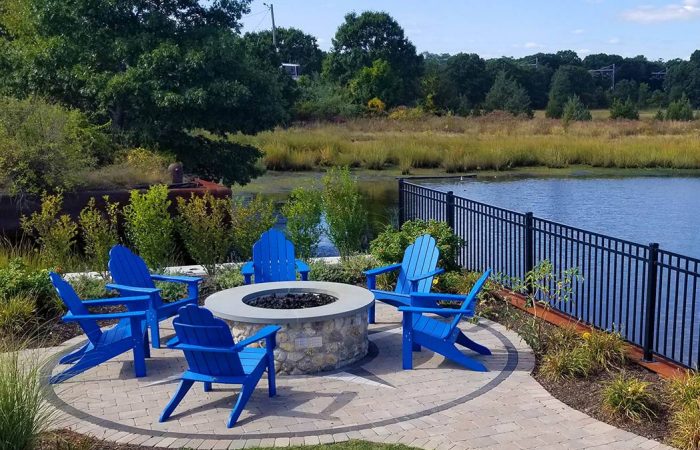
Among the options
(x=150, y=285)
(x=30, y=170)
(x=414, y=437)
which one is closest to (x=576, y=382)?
(x=414, y=437)

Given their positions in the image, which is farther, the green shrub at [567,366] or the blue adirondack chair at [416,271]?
the blue adirondack chair at [416,271]

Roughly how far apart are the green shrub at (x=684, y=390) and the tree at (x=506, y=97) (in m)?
49.7

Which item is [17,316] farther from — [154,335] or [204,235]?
[204,235]

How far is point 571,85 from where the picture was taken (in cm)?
6294

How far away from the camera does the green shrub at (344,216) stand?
10367 mm

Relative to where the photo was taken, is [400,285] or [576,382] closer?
[576,382]

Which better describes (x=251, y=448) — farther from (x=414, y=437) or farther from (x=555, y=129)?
(x=555, y=129)

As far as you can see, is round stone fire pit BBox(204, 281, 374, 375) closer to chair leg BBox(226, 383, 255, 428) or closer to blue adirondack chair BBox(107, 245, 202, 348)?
blue adirondack chair BBox(107, 245, 202, 348)

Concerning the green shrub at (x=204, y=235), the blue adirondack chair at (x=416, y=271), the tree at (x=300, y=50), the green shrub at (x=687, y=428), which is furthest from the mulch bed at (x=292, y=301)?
the tree at (x=300, y=50)

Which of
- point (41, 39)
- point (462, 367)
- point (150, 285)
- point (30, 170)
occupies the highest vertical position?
point (41, 39)

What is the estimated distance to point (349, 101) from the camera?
5203 centimetres

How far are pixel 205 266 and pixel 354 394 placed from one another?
4381 millimetres

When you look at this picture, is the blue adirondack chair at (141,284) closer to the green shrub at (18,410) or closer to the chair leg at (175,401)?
the chair leg at (175,401)

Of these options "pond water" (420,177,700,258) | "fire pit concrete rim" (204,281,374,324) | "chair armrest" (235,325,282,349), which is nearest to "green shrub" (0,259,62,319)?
"fire pit concrete rim" (204,281,374,324)
